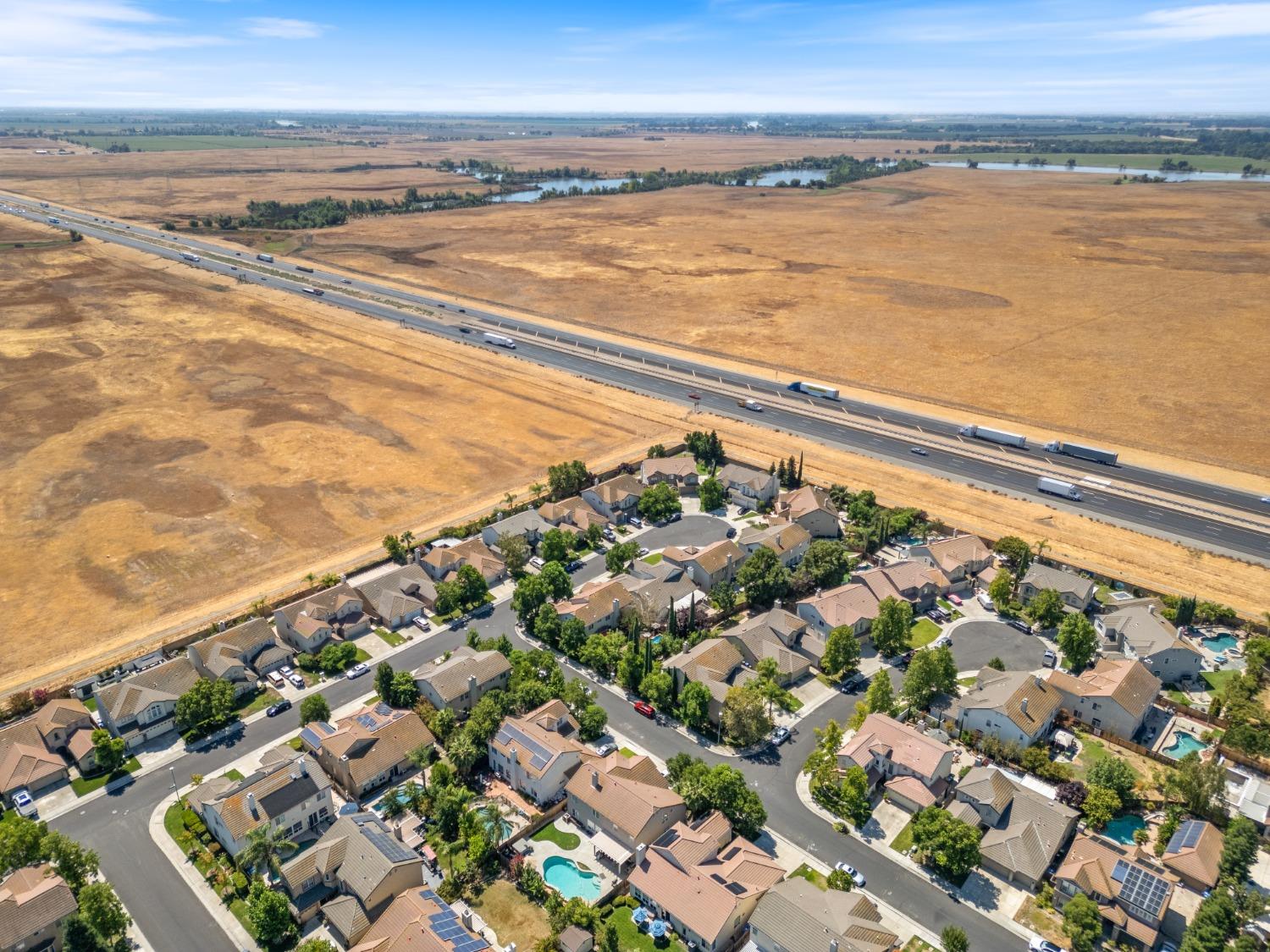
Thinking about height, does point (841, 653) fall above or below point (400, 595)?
below

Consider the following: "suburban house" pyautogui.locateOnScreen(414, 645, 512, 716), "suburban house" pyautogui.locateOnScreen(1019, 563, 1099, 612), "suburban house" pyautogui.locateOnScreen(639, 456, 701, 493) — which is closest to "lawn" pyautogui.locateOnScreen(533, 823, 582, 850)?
"suburban house" pyautogui.locateOnScreen(414, 645, 512, 716)

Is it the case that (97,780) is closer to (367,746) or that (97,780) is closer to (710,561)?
(367,746)

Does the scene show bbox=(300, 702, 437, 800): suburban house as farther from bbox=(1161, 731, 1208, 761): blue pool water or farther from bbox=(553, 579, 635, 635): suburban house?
bbox=(1161, 731, 1208, 761): blue pool water

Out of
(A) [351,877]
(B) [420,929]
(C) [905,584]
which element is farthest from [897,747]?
(A) [351,877]

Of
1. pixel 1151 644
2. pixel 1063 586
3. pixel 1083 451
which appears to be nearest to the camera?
pixel 1151 644

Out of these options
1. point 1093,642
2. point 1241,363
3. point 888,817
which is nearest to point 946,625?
point 1093,642

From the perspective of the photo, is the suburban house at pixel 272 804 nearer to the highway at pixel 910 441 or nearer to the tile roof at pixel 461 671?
the tile roof at pixel 461 671

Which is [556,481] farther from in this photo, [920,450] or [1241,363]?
[1241,363]
